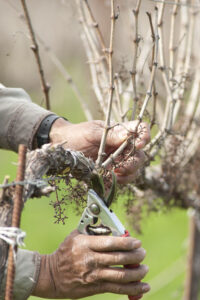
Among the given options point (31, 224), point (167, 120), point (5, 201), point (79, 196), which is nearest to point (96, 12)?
point (31, 224)

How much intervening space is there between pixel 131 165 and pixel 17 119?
1.65ft

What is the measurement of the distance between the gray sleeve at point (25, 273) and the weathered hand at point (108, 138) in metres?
0.42

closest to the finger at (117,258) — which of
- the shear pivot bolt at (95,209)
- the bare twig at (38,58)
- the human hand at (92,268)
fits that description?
the human hand at (92,268)

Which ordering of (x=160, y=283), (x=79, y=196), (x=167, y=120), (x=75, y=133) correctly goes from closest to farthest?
(x=79, y=196)
(x=75, y=133)
(x=167, y=120)
(x=160, y=283)

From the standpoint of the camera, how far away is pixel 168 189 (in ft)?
8.73

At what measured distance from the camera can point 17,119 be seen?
1.94 metres

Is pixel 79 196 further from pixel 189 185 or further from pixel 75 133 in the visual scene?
pixel 189 185

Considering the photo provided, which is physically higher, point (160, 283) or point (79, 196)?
point (79, 196)

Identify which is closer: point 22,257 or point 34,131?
point 22,257

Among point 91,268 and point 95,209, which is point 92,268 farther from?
point 95,209

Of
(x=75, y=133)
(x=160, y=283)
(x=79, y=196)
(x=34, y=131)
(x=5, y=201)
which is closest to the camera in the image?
(x=5, y=201)

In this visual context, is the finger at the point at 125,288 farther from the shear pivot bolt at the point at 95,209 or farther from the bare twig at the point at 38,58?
the bare twig at the point at 38,58

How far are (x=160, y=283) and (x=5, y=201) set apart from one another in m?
4.04

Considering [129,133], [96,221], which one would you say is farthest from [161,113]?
[96,221]
